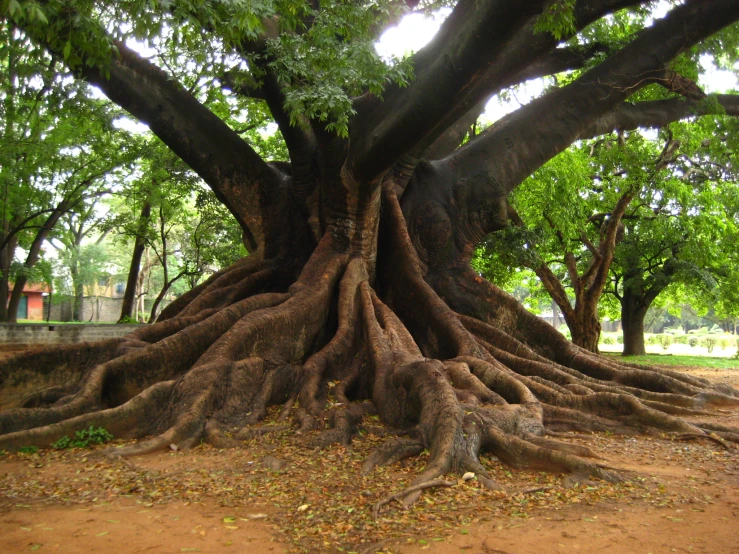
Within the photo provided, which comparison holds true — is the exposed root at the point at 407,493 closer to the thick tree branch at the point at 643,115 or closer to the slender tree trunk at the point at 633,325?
the thick tree branch at the point at 643,115

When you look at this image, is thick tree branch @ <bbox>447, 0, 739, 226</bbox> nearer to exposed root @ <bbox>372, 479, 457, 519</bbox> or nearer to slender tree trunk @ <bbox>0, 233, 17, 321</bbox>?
exposed root @ <bbox>372, 479, 457, 519</bbox>

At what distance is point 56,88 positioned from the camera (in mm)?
7062

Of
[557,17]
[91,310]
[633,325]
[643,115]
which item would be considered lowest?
[633,325]

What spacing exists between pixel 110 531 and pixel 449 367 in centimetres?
389

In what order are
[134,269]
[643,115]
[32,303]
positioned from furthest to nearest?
[32,303] → [134,269] → [643,115]

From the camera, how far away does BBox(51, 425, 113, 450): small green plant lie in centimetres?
540

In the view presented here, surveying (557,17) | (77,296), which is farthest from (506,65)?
(77,296)

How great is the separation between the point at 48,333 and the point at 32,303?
27544mm

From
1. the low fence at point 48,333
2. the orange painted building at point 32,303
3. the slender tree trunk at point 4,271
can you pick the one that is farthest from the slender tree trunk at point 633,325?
the orange painted building at point 32,303

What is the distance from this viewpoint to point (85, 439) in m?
5.52

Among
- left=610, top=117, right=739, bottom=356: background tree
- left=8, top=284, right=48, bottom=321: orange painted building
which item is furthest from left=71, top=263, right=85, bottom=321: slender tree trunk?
left=610, top=117, right=739, bottom=356: background tree

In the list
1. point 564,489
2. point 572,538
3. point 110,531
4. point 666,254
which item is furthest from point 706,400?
point 666,254

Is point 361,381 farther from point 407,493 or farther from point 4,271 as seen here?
point 4,271

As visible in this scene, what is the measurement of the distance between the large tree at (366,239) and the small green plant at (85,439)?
0.34ft
